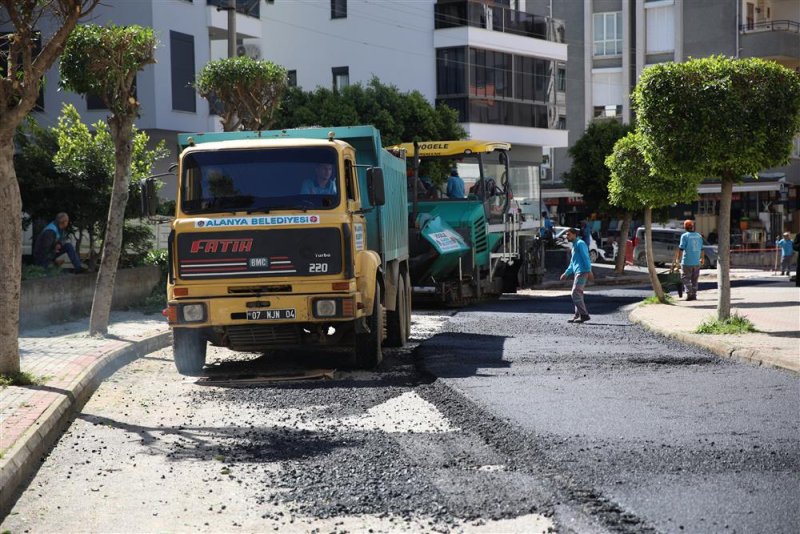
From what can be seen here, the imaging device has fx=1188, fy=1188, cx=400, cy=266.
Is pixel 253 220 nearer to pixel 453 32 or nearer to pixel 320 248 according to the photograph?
pixel 320 248

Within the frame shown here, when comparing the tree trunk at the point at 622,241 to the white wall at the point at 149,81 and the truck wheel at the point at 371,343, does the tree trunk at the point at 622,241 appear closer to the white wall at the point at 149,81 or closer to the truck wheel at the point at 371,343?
the white wall at the point at 149,81

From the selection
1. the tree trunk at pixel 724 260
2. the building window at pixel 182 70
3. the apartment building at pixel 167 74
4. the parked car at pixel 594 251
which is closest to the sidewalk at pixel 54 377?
the tree trunk at pixel 724 260

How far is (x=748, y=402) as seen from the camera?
1041cm

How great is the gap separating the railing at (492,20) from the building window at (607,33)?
9.39m

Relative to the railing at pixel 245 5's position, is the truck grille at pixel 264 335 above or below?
below

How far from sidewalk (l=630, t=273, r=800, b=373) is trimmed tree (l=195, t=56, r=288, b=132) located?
9.10 meters

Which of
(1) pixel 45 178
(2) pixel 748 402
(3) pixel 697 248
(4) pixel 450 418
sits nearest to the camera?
(4) pixel 450 418

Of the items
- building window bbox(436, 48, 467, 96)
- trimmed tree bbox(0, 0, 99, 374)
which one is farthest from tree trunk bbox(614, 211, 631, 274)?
trimmed tree bbox(0, 0, 99, 374)

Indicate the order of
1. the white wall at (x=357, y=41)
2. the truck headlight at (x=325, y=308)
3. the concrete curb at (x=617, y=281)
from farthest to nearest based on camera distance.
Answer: the white wall at (x=357, y=41) < the concrete curb at (x=617, y=281) < the truck headlight at (x=325, y=308)

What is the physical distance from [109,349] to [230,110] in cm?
1171

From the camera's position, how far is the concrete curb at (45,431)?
7311 mm

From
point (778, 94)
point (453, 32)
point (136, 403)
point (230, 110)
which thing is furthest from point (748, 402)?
point (453, 32)

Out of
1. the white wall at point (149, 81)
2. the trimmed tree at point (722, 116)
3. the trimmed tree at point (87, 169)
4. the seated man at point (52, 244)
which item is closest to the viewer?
the trimmed tree at point (722, 116)

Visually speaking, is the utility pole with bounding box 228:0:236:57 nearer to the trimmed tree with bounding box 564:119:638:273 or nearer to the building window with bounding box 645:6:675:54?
the trimmed tree with bounding box 564:119:638:273
